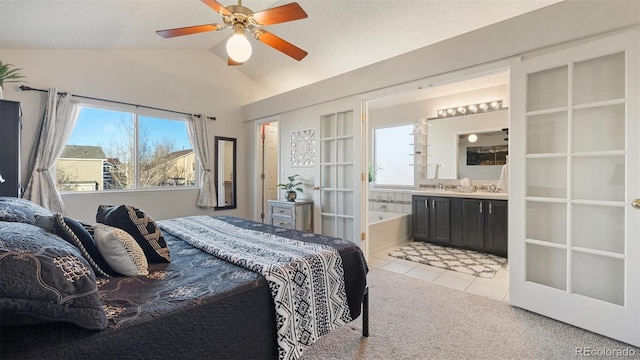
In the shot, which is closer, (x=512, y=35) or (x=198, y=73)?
(x=512, y=35)

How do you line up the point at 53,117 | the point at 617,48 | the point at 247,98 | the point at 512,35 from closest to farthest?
1. the point at 617,48
2. the point at 512,35
3. the point at 53,117
4. the point at 247,98

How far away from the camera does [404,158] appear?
548 centimetres

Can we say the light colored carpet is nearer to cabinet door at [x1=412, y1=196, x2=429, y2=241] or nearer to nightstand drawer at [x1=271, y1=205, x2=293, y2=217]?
nightstand drawer at [x1=271, y1=205, x2=293, y2=217]

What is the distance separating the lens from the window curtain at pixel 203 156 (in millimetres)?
4656

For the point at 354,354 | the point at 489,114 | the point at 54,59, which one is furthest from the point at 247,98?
the point at 354,354

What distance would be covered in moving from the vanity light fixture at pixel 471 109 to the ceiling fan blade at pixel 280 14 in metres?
3.75

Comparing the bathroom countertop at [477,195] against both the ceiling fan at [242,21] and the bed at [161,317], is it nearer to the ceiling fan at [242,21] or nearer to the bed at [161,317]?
the ceiling fan at [242,21]

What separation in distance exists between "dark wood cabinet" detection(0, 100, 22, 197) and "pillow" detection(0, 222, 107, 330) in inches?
76.8

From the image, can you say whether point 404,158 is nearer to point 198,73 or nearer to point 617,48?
point 617,48

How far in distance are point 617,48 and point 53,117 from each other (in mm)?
5461

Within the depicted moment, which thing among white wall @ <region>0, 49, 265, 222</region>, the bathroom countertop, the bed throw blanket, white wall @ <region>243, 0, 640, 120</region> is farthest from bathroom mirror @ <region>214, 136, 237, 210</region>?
the bathroom countertop

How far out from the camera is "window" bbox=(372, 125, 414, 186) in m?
5.43

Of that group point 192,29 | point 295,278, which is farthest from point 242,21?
point 295,278

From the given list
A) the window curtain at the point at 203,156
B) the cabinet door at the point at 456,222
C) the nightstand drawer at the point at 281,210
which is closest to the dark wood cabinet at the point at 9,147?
the window curtain at the point at 203,156
